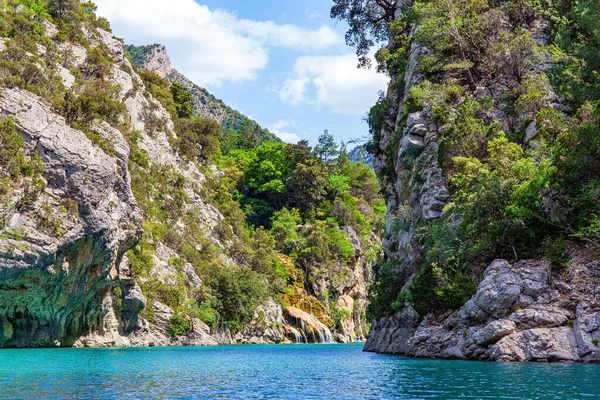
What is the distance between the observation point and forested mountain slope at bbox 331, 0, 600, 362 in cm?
2600

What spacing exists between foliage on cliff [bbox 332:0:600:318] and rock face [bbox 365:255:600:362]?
1.69 metres

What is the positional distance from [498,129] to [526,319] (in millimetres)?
17416

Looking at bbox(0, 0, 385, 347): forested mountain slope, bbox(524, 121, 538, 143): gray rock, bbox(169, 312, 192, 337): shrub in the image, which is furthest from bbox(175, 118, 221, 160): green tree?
bbox(524, 121, 538, 143): gray rock

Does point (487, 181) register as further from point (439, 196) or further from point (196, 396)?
point (196, 396)

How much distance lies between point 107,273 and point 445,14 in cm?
3750

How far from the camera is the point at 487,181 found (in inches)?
1244

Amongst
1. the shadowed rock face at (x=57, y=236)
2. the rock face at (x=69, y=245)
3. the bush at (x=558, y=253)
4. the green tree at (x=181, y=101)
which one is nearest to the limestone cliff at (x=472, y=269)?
the bush at (x=558, y=253)

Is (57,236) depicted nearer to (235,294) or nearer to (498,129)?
(235,294)

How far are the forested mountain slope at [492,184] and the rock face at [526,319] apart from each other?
67 millimetres

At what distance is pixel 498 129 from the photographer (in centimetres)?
3788

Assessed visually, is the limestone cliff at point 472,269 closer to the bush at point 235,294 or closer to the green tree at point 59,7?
the bush at point 235,294

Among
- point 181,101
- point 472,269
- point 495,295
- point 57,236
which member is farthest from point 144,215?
point 495,295

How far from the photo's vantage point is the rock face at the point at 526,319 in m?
23.1

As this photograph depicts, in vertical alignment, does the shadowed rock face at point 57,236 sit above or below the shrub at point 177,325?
above
